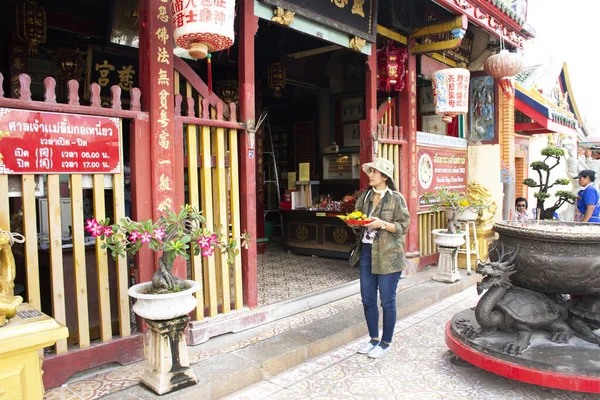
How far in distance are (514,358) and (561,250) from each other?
3.11 feet

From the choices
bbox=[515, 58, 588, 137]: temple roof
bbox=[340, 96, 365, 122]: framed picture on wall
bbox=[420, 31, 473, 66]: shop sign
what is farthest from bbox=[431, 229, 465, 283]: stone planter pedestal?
bbox=[515, 58, 588, 137]: temple roof

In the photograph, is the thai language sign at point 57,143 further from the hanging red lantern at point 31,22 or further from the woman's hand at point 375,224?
the hanging red lantern at point 31,22

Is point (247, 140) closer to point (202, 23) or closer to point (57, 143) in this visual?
point (202, 23)

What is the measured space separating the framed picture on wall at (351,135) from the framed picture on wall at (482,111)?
7.77ft

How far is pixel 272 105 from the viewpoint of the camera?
36.5 ft

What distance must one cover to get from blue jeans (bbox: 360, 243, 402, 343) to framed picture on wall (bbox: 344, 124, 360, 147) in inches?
243

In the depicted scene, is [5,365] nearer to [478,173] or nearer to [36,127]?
[36,127]

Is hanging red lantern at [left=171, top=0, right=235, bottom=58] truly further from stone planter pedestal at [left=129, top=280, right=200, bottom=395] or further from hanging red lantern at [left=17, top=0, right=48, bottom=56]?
hanging red lantern at [left=17, top=0, right=48, bottom=56]

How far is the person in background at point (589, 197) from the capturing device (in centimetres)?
768

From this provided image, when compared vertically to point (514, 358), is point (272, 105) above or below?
above

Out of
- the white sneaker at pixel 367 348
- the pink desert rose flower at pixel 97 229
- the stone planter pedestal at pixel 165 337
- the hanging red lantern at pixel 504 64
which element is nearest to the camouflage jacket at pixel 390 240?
the white sneaker at pixel 367 348

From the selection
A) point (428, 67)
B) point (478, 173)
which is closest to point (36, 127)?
point (428, 67)

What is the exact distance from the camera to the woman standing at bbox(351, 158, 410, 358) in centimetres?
407

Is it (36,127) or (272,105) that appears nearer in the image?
(36,127)
